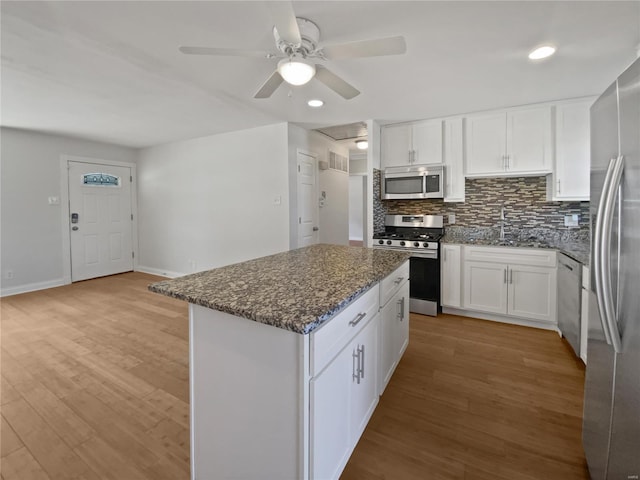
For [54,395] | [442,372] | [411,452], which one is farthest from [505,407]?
[54,395]

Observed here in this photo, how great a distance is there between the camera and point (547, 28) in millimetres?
1885

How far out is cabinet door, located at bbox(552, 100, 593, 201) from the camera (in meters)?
3.01

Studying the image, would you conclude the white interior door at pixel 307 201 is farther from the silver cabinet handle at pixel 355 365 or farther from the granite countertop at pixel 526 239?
the silver cabinet handle at pixel 355 365

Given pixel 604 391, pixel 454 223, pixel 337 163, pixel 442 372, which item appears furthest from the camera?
pixel 337 163

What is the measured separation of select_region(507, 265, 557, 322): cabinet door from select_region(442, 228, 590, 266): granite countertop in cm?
25

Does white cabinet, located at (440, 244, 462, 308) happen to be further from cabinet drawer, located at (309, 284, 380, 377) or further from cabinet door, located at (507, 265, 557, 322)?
cabinet drawer, located at (309, 284, 380, 377)

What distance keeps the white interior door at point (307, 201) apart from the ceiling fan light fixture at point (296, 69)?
241 centimetres

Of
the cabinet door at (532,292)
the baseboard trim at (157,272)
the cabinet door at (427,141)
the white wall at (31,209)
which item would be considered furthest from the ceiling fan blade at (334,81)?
the white wall at (31,209)

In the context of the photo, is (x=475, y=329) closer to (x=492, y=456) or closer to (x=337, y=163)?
(x=492, y=456)

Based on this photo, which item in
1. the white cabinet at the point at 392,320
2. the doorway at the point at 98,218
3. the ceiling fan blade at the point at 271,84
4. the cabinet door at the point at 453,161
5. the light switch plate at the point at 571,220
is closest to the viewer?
the white cabinet at the point at 392,320

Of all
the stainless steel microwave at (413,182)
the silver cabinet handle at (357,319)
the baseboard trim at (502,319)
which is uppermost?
the stainless steel microwave at (413,182)

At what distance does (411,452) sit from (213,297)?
130cm

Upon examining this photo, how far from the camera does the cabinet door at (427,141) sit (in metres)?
3.62

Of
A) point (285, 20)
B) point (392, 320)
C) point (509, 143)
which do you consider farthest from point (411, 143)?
point (285, 20)
